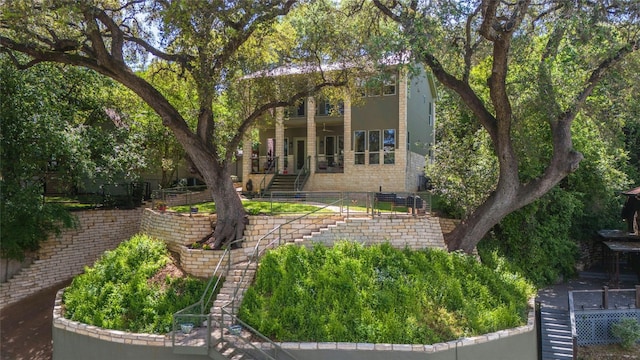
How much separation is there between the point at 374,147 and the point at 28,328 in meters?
16.1

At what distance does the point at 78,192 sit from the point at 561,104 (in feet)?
67.4

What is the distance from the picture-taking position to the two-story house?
69.9ft

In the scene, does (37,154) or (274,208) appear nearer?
(37,154)

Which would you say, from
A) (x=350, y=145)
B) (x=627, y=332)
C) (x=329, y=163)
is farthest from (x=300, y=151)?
(x=627, y=332)

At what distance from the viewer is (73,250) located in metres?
15.5

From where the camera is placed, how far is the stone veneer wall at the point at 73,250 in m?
14.1

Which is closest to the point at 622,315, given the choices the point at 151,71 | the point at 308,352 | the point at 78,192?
the point at 308,352

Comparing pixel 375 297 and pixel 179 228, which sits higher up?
pixel 179 228

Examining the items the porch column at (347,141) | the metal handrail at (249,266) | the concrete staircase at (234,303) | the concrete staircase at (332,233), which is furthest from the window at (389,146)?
the concrete staircase at (234,303)

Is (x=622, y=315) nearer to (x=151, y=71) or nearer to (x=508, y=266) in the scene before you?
(x=508, y=266)

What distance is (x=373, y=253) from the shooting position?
38.2 feet

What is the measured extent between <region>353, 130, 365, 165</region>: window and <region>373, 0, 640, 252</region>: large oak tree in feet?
26.0

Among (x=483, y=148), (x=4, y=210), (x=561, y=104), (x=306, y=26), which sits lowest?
(x=4, y=210)

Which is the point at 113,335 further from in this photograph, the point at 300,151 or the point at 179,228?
the point at 300,151
